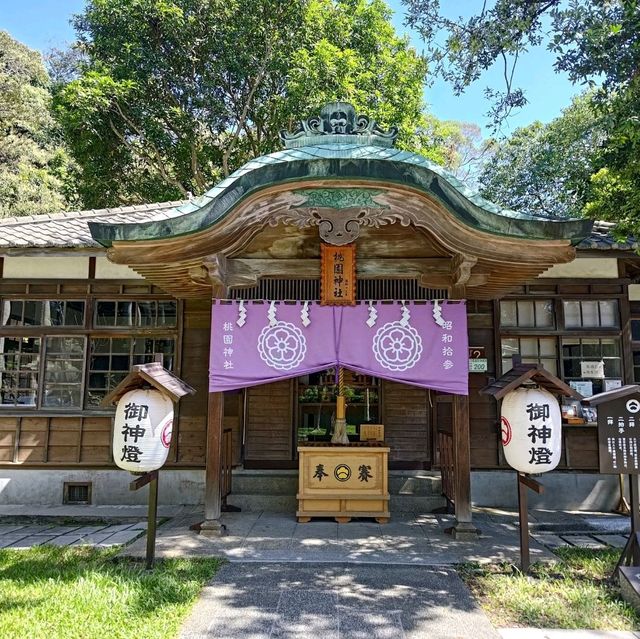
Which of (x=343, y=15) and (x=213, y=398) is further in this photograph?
(x=343, y=15)

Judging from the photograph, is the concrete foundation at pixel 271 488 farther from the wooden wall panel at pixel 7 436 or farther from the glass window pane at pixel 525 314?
the glass window pane at pixel 525 314

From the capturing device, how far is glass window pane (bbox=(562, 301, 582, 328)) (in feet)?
27.5

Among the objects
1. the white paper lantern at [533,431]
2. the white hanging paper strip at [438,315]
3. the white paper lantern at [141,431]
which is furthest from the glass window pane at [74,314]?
the white paper lantern at [533,431]

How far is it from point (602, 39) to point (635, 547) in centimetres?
579

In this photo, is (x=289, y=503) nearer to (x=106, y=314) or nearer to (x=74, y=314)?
(x=106, y=314)

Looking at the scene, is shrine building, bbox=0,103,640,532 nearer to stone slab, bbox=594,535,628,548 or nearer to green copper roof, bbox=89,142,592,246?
green copper roof, bbox=89,142,592,246

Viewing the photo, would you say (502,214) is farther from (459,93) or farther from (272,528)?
(272,528)

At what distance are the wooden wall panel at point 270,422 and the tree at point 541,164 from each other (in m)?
14.6

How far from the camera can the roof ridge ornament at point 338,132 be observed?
21.5 feet

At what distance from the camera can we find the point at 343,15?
1522cm

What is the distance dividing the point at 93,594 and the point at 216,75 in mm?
14466

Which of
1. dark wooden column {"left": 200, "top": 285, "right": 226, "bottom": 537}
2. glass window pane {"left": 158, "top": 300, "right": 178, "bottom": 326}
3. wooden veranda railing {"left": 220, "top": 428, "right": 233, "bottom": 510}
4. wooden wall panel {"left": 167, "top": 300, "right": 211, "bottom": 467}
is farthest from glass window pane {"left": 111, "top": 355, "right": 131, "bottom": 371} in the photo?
dark wooden column {"left": 200, "top": 285, "right": 226, "bottom": 537}

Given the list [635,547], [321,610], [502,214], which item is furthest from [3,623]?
[502,214]

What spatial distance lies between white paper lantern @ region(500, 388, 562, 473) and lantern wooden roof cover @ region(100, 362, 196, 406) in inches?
140
